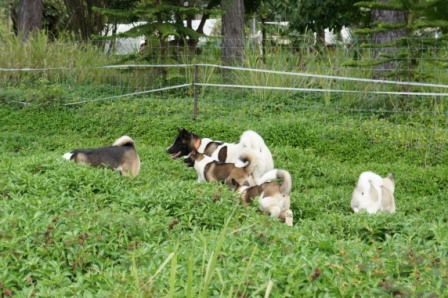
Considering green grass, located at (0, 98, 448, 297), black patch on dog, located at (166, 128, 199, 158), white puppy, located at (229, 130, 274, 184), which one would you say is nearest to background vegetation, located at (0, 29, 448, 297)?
green grass, located at (0, 98, 448, 297)

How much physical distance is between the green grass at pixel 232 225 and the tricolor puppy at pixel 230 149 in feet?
0.99

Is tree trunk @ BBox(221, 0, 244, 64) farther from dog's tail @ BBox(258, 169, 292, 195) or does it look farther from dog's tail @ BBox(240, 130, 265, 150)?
dog's tail @ BBox(258, 169, 292, 195)

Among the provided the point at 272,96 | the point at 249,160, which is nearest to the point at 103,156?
the point at 249,160

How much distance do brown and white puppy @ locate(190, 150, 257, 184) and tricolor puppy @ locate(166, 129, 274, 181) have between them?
0.07 metres

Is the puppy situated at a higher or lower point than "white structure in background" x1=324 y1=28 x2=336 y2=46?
lower

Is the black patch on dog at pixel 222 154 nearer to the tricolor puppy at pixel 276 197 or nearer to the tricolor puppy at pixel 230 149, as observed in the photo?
the tricolor puppy at pixel 230 149

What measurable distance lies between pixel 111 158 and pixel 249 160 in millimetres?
A: 1580

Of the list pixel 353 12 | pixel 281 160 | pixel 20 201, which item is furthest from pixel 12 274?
pixel 353 12

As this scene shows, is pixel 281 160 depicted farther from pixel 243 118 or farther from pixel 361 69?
pixel 361 69

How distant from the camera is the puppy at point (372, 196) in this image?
23.6ft

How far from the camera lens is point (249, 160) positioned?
7934 mm

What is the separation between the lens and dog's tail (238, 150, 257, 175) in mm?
7934

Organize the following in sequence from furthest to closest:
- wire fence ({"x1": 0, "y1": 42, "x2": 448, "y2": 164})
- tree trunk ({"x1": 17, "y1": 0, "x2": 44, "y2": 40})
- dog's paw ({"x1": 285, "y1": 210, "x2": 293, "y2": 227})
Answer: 1. tree trunk ({"x1": 17, "y1": 0, "x2": 44, "y2": 40})
2. wire fence ({"x1": 0, "y1": 42, "x2": 448, "y2": 164})
3. dog's paw ({"x1": 285, "y1": 210, "x2": 293, "y2": 227})

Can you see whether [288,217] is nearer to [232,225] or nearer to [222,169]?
[232,225]
